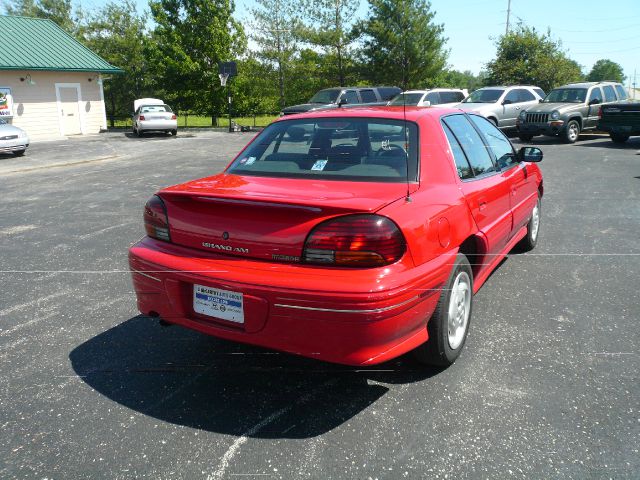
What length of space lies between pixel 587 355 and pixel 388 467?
1741 millimetres

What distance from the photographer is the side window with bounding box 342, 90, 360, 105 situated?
22.6 meters

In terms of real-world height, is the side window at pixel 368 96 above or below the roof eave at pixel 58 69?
below

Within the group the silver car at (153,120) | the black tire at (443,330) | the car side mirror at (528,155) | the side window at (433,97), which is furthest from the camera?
the silver car at (153,120)

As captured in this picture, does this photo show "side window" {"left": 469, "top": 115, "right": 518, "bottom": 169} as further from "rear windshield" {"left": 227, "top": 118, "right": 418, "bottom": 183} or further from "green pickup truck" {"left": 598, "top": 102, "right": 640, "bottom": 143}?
"green pickup truck" {"left": 598, "top": 102, "right": 640, "bottom": 143}

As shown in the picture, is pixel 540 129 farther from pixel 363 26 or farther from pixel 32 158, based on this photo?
pixel 363 26

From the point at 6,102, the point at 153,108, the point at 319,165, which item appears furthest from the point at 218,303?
the point at 6,102

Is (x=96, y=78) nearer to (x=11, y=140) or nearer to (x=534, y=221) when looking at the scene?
(x=11, y=140)

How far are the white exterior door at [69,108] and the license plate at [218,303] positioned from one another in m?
26.2

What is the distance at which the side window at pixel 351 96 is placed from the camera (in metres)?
22.6

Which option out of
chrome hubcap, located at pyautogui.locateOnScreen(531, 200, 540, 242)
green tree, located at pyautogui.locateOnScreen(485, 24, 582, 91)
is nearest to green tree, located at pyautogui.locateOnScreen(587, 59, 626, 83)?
green tree, located at pyautogui.locateOnScreen(485, 24, 582, 91)

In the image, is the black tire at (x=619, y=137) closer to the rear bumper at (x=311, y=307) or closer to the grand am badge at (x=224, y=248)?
the rear bumper at (x=311, y=307)

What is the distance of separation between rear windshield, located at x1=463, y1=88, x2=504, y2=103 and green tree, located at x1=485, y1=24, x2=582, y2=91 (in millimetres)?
19647

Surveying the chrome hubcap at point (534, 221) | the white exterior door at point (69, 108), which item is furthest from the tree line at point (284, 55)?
the chrome hubcap at point (534, 221)

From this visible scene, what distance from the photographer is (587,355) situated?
3.45m
